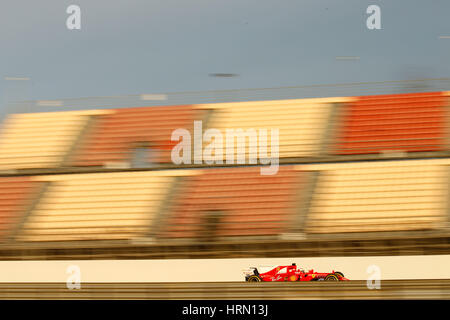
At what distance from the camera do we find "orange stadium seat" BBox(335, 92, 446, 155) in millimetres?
10531

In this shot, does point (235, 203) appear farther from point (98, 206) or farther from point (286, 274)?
point (98, 206)

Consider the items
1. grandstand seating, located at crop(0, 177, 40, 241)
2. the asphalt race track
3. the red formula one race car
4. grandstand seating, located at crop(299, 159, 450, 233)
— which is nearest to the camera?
the asphalt race track

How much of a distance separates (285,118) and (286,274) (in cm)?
459

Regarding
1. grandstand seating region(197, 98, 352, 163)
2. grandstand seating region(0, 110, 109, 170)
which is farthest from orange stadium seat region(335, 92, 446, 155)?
grandstand seating region(0, 110, 109, 170)

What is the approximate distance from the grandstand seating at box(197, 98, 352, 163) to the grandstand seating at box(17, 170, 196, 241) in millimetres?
1711

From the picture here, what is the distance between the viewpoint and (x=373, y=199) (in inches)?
370

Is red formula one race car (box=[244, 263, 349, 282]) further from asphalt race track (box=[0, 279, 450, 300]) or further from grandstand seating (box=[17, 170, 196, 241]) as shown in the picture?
grandstand seating (box=[17, 170, 196, 241])

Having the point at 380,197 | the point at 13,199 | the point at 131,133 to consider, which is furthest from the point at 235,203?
the point at 13,199

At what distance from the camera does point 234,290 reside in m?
7.25

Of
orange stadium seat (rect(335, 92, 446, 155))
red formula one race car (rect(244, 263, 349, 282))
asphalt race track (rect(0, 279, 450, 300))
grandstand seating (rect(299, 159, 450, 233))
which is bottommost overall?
asphalt race track (rect(0, 279, 450, 300))

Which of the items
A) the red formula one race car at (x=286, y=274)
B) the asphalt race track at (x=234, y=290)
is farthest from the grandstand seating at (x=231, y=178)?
the asphalt race track at (x=234, y=290)
